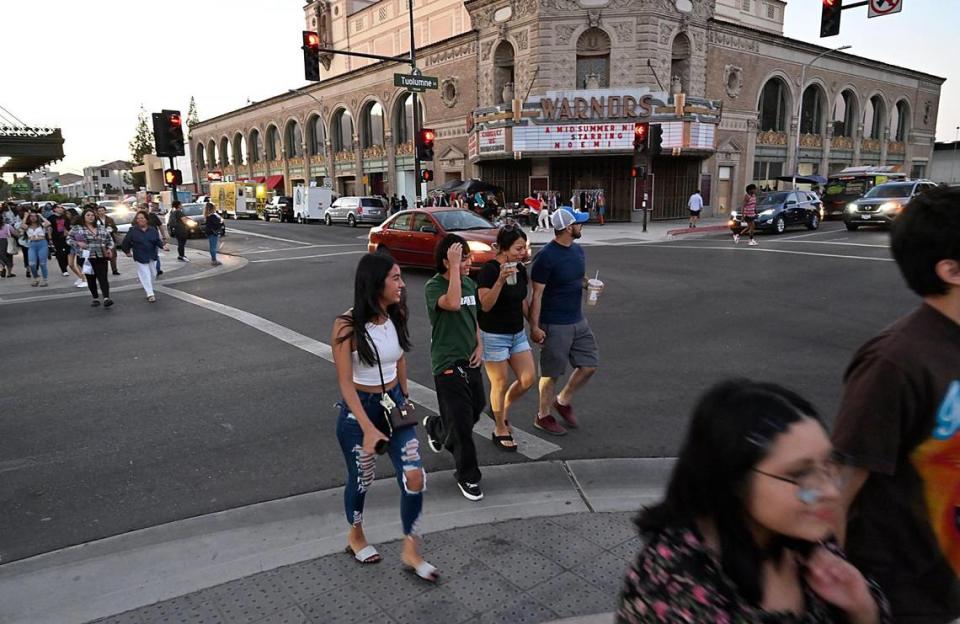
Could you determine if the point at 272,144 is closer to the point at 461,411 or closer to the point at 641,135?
the point at 641,135

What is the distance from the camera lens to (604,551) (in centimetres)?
333

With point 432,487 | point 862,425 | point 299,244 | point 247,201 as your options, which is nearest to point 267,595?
point 432,487

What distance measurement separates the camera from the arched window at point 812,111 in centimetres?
3975

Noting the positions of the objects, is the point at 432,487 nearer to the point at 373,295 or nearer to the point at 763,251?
the point at 373,295

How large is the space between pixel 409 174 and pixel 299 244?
67.0 feet

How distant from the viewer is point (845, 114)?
141ft

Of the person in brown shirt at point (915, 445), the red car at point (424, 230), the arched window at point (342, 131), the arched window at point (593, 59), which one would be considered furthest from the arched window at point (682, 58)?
the person in brown shirt at point (915, 445)

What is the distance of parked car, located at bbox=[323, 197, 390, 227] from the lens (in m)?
33.0

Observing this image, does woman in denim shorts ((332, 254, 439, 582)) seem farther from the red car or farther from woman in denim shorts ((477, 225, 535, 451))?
the red car

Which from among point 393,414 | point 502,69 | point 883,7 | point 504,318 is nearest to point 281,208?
point 502,69

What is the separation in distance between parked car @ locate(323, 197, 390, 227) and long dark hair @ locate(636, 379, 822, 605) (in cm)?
3263

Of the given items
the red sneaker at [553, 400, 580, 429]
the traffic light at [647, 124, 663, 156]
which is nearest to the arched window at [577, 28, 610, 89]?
the traffic light at [647, 124, 663, 156]

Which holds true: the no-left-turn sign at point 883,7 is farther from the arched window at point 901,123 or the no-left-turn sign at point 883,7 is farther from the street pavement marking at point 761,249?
the arched window at point 901,123

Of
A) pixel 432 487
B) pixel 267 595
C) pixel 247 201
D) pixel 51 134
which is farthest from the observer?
pixel 247 201
